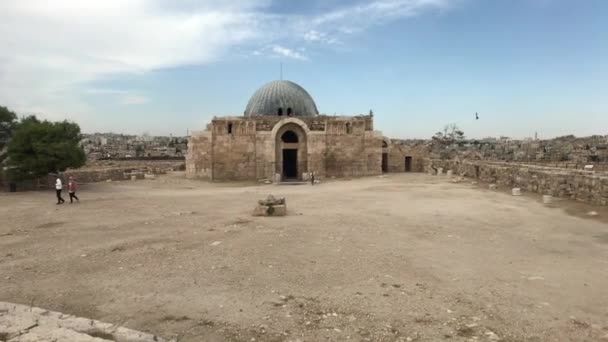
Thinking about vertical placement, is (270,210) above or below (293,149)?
below

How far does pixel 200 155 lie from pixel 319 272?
1912 centimetres

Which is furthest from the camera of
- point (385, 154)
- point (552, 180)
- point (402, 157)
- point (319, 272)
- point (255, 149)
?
point (402, 157)

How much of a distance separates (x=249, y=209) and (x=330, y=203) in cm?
290

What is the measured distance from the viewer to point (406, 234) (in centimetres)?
895

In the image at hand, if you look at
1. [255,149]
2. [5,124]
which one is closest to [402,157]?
[255,149]

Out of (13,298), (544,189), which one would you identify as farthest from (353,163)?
(13,298)

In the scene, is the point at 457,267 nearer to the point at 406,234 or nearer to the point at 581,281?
the point at 581,281

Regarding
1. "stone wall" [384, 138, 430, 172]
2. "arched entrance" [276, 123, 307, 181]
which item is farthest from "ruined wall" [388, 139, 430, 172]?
"arched entrance" [276, 123, 307, 181]

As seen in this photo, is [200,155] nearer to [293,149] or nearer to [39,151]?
[293,149]

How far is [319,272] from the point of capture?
6270mm

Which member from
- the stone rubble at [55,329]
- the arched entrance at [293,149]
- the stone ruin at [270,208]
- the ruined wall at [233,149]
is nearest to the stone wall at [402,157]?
the arched entrance at [293,149]

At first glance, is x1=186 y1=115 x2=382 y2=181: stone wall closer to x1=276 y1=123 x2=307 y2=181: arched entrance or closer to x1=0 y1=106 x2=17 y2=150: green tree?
x1=276 y1=123 x2=307 y2=181: arched entrance

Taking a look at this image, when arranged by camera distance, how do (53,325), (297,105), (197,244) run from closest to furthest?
1. (53,325)
2. (197,244)
3. (297,105)

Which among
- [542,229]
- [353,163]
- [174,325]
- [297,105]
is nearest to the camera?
[174,325]
